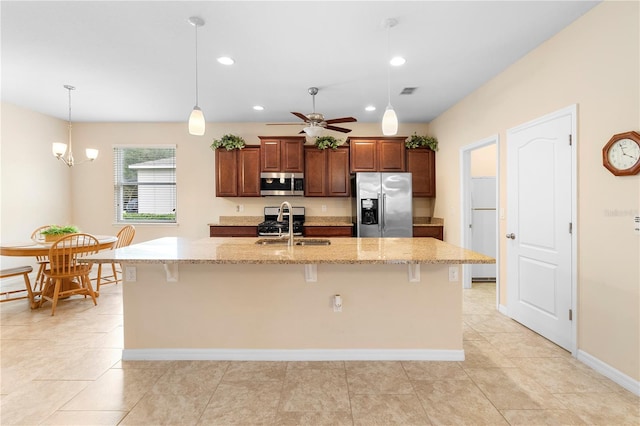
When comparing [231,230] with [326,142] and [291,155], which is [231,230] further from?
[326,142]

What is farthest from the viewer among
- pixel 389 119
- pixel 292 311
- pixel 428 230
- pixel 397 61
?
pixel 428 230

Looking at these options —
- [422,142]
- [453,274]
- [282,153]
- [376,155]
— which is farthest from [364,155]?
[453,274]

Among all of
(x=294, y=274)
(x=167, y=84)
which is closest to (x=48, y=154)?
(x=167, y=84)

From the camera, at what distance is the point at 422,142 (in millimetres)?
5211

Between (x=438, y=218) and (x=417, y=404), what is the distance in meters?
3.74

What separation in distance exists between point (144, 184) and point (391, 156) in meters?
4.45

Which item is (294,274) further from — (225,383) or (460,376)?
(460,376)

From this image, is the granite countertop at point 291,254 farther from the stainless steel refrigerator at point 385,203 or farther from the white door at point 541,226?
the stainless steel refrigerator at point 385,203

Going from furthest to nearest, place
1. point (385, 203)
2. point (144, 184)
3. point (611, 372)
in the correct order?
point (144, 184) → point (385, 203) → point (611, 372)

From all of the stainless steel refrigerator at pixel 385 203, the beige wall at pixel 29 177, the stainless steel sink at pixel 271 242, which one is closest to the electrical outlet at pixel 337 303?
the stainless steel sink at pixel 271 242

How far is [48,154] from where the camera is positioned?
5082mm

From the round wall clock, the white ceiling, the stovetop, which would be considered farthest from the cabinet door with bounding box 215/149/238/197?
the round wall clock

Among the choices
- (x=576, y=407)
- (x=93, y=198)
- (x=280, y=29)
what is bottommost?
(x=576, y=407)

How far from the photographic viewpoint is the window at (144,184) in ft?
18.3
